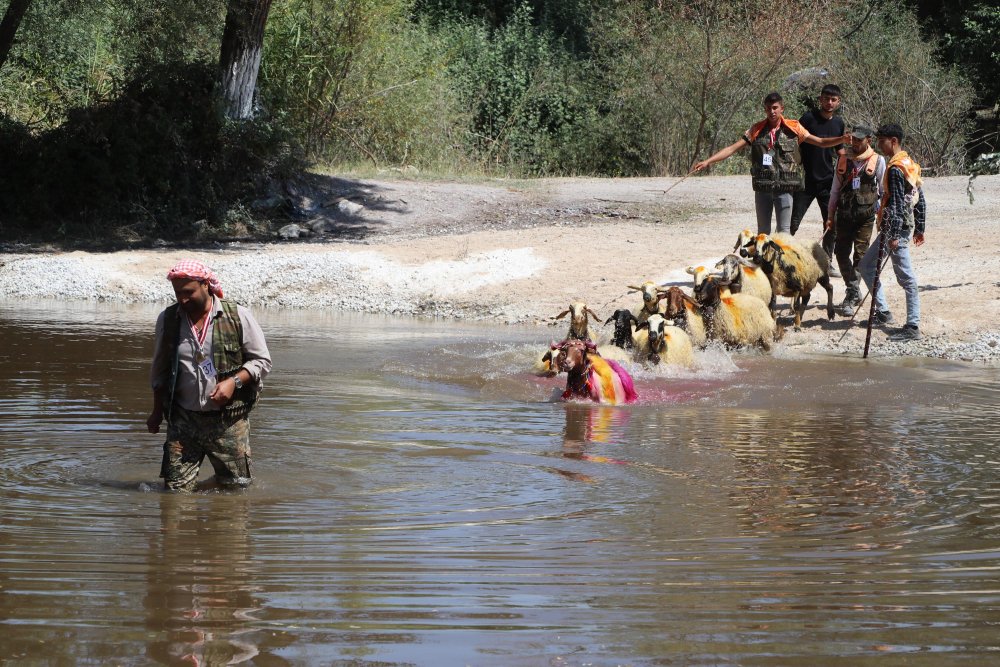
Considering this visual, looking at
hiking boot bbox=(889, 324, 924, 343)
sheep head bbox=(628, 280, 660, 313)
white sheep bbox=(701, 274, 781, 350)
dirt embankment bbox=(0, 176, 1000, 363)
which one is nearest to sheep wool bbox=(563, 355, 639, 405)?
sheep head bbox=(628, 280, 660, 313)

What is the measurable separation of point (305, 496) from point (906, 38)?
94.4ft

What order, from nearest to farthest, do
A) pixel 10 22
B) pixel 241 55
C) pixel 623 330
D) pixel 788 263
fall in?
1. pixel 623 330
2. pixel 788 263
3. pixel 10 22
4. pixel 241 55

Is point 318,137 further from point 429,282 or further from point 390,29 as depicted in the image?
point 429,282

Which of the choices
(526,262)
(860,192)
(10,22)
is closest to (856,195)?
(860,192)

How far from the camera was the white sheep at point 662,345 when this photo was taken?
1265 centimetres

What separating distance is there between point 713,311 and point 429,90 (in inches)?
664

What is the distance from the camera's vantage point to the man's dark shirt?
51.3ft

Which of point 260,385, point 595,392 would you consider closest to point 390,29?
point 595,392

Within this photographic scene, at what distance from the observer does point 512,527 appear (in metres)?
6.77

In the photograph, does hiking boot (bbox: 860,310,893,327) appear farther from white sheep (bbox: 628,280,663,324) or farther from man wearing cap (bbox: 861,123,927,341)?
white sheep (bbox: 628,280,663,324)

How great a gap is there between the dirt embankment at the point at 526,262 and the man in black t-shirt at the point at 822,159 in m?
1.08

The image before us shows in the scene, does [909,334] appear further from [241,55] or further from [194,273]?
[241,55]

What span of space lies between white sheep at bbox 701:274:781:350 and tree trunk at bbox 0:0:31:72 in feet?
45.0

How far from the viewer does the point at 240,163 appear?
24.3m
